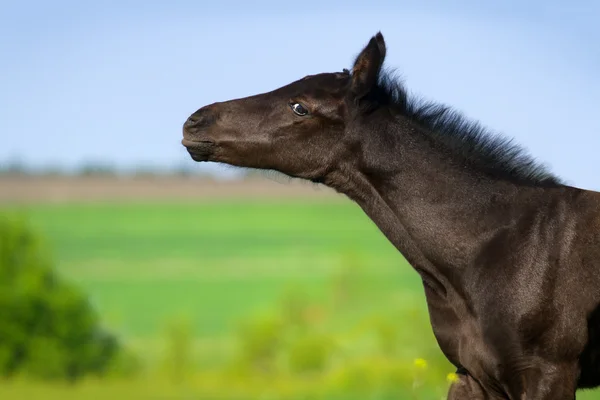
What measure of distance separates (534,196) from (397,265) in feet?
63.1

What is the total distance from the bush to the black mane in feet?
47.0

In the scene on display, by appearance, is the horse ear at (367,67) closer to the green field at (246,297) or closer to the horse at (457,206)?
the horse at (457,206)

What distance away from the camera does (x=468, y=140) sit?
22.4ft

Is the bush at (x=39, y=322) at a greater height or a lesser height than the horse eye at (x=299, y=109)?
lesser

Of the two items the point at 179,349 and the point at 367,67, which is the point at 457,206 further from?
the point at 179,349

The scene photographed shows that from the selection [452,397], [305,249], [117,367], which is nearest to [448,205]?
[452,397]

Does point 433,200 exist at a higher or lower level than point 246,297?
higher

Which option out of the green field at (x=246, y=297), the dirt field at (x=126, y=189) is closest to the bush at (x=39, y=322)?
the green field at (x=246, y=297)

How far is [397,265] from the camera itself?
25.8 metres

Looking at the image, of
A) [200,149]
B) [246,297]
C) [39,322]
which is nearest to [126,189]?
[246,297]

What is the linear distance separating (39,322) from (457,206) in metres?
15.2

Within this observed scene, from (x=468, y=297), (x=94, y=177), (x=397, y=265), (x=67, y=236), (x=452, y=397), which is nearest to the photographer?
(x=468, y=297)

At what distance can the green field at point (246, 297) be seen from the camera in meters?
16.6

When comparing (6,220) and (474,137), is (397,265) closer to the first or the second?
(6,220)
